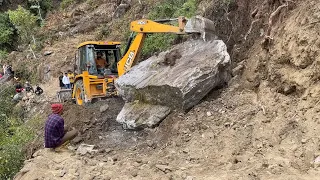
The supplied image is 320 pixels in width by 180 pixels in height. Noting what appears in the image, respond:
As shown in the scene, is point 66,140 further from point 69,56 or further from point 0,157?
point 69,56

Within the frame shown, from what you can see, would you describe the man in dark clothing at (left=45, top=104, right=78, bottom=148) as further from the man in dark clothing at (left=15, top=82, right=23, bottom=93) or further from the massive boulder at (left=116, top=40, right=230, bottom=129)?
the man in dark clothing at (left=15, top=82, right=23, bottom=93)

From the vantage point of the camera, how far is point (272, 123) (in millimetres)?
5652

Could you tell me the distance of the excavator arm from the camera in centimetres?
802


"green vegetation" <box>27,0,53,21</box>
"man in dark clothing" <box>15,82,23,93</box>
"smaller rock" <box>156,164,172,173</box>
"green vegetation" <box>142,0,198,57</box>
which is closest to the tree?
"green vegetation" <box>27,0,53,21</box>

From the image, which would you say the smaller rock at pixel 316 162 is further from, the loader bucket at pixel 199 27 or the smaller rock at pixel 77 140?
the smaller rock at pixel 77 140

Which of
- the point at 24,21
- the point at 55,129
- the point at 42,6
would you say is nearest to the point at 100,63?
the point at 55,129

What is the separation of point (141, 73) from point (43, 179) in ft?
11.2

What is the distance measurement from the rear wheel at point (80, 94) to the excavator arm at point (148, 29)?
4.45 ft

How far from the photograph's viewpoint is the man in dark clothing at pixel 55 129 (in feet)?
22.6

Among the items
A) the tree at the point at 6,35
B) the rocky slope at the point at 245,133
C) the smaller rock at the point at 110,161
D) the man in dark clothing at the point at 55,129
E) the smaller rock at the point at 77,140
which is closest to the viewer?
the rocky slope at the point at 245,133

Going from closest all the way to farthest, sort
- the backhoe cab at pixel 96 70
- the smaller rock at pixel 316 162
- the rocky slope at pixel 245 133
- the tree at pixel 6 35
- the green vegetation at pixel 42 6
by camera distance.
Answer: the smaller rock at pixel 316 162 < the rocky slope at pixel 245 133 < the backhoe cab at pixel 96 70 < the tree at pixel 6 35 < the green vegetation at pixel 42 6

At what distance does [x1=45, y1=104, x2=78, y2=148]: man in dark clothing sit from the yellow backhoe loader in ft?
8.82

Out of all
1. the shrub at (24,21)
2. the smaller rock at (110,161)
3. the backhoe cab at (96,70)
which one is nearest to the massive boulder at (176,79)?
the smaller rock at (110,161)

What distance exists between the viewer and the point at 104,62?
1048 cm
